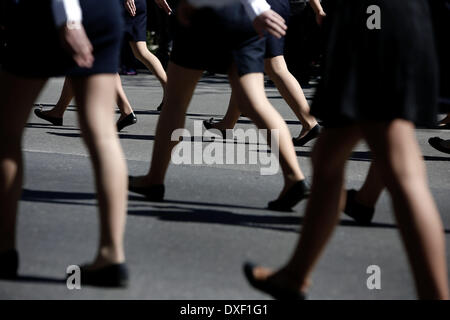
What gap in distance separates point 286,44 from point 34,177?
26.8ft

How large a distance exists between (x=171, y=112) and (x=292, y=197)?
84 centimetres

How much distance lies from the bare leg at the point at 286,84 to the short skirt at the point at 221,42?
1.98 m

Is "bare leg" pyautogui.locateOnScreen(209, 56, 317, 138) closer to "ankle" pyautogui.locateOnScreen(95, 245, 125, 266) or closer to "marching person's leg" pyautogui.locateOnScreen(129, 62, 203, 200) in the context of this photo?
"marching person's leg" pyautogui.locateOnScreen(129, 62, 203, 200)

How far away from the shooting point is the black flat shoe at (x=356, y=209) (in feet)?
17.1

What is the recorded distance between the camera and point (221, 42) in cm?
512

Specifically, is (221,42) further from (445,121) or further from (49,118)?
(445,121)

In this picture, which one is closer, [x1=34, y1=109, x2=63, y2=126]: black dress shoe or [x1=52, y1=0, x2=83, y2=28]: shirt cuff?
[x1=52, y1=0, x2=83, y2=28]: shirt cuff

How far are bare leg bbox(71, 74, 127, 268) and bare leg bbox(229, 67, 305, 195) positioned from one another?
1.43 metres

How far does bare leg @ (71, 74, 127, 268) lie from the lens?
12.5 ft

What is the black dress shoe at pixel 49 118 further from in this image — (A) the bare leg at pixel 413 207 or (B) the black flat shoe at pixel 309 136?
(A) the bare leg at pixel 413 207

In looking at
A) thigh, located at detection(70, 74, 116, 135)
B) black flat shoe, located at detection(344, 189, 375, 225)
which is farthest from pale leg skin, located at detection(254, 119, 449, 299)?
black flat shoe, located at detection(344, 189, 375, 225)

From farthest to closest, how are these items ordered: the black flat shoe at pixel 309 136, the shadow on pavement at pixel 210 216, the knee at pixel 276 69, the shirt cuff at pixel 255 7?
the black flat shoe at pixel 309 136 < the knee at pixel 276 69 < the shadow on pavement at pixel 210 216 < the shirt cuff at pixel 255 7

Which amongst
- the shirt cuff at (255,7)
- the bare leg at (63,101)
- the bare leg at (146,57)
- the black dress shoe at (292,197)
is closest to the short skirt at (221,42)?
the shirt cuff at (255,7)

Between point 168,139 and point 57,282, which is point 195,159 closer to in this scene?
point 168,139
